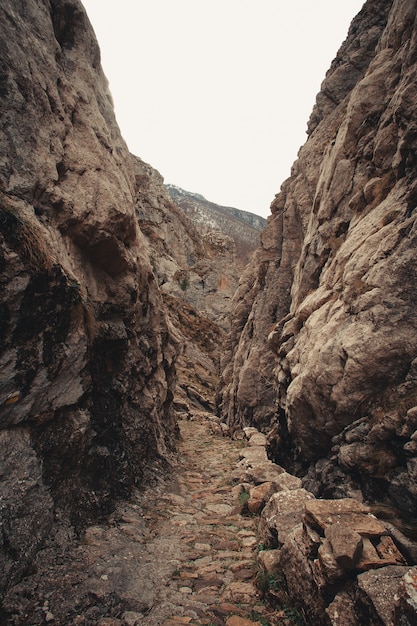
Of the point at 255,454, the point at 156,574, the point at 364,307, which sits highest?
the point at 364,307

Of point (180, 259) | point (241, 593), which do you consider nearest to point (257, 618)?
point (241, 593)

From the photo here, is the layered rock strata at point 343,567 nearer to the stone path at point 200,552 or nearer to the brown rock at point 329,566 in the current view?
the brown rock at point 329,566

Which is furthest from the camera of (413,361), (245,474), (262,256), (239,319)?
(239,319)

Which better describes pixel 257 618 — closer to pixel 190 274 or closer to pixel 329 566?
pixel 329 566

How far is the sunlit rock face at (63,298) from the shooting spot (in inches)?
260

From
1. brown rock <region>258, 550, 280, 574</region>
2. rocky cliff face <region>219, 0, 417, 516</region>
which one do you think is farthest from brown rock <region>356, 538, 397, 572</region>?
brown rock <region>258, 550, 280, 574</region>

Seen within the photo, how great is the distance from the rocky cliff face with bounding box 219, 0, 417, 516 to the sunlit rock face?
19.2 ft

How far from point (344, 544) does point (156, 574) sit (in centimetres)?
418

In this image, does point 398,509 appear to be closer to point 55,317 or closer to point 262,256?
point 55,317

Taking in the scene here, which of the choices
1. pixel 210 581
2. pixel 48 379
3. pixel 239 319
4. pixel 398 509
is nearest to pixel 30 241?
pixel 48 379

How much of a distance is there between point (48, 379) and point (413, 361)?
7953mm

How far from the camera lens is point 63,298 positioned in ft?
25.8

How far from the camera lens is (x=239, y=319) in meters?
32.0

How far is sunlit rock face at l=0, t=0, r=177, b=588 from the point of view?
660 centimetres
